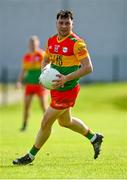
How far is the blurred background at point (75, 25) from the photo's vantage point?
47.6m

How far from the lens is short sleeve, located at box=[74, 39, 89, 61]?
11125 mm

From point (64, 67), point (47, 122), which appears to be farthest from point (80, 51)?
point (47, 122)

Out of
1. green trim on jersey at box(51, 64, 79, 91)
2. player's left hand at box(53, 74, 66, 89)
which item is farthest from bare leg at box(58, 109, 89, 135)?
player's left hand at box(53, 74, 66, 89)

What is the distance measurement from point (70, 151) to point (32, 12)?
35.2 meters

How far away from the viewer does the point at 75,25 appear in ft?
157

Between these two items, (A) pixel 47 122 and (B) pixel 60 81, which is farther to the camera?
(A) pixel 47 122

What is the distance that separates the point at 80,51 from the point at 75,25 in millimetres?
36969

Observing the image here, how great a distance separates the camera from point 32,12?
48.6 m

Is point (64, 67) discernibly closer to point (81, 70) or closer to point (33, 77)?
point (81, 70)

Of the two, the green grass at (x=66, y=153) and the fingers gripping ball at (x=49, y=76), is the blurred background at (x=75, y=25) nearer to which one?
the green grass at (x=66, y=153)

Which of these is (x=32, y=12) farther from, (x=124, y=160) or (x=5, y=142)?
(x=124, y=160)

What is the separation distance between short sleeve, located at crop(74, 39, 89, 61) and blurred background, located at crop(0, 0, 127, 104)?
3565 cm

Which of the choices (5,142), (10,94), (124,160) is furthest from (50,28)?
(124,160)

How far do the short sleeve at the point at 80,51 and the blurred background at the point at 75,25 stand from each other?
35.7 metres
